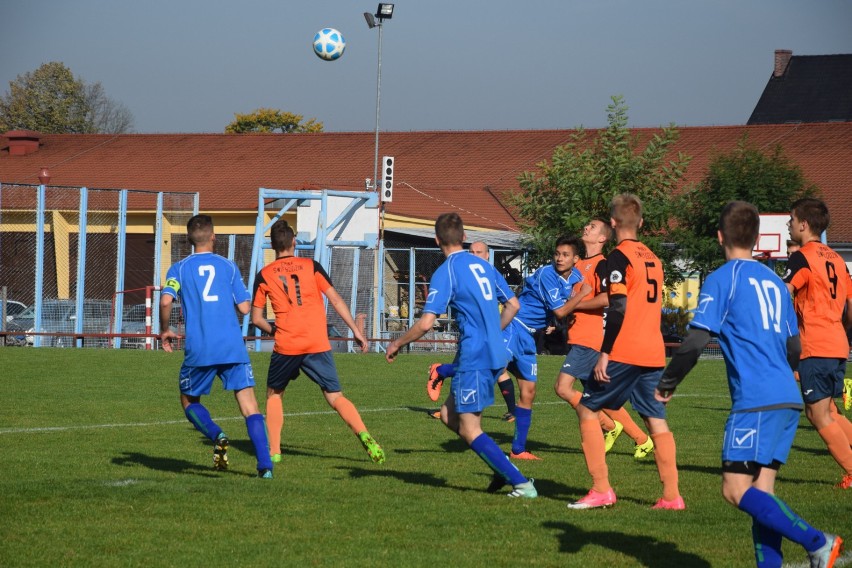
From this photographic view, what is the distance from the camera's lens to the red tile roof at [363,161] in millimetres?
41094

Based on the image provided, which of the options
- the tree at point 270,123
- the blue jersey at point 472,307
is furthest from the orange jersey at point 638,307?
the tree at point 270,123

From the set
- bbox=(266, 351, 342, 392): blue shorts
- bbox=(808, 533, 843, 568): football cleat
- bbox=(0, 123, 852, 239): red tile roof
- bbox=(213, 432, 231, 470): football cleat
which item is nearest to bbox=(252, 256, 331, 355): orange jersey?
bbox=(266, 351, 342, 392): blue shorts

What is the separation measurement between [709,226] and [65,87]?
5206 cm

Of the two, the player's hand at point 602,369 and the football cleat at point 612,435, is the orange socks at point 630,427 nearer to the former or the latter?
the football cleat at point 612,435

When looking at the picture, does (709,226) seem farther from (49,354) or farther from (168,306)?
(168,306)

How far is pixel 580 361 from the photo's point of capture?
906 cm

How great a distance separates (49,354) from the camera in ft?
74.7

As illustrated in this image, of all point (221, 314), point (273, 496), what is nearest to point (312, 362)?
point (221, 314)

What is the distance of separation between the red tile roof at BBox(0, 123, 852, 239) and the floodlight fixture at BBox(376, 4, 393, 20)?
746cm

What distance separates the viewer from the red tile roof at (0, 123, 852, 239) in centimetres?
4109

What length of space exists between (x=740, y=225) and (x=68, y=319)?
24911mm

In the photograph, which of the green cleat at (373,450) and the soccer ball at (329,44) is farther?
the soccer ball at (329,44)

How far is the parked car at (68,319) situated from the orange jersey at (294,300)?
19.9 meters

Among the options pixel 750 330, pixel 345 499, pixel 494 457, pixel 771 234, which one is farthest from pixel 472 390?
pixel 771 234
